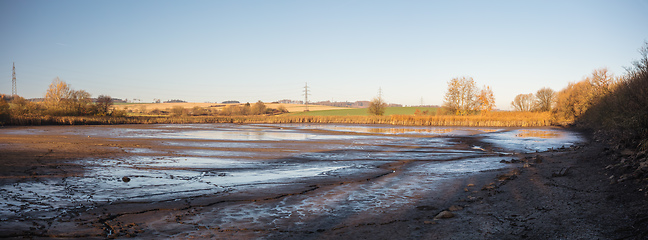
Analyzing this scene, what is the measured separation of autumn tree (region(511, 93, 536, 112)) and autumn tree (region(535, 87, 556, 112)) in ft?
8.40

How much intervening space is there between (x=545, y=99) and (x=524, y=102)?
8071 mm

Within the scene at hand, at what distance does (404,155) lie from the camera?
19.6m

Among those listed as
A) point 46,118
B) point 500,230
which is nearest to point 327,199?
point 500,230

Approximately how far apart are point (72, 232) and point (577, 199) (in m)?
9.59

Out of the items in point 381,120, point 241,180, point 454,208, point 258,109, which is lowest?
point 241,180

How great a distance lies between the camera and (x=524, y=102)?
8950cm

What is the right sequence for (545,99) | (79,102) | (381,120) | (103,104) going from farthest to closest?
(545,99), (103,104), (79,102), (381,120)

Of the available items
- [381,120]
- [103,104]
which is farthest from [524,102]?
[103,104]

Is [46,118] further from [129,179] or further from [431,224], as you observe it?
[431,224]

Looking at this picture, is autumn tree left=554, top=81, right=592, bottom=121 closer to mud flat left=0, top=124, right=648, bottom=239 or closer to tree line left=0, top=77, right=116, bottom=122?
mud flat left=0, top=124, right=648, bottom=239

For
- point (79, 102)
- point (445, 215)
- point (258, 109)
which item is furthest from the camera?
point (258, 109)

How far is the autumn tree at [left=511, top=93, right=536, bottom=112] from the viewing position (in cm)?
8706

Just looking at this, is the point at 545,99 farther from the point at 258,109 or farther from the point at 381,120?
the point at 258,109

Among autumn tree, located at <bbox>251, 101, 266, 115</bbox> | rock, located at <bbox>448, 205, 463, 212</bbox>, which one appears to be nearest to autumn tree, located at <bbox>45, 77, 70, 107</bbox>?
autumn tree, located at <bbox>251, 101, 266, 115</bbox>
